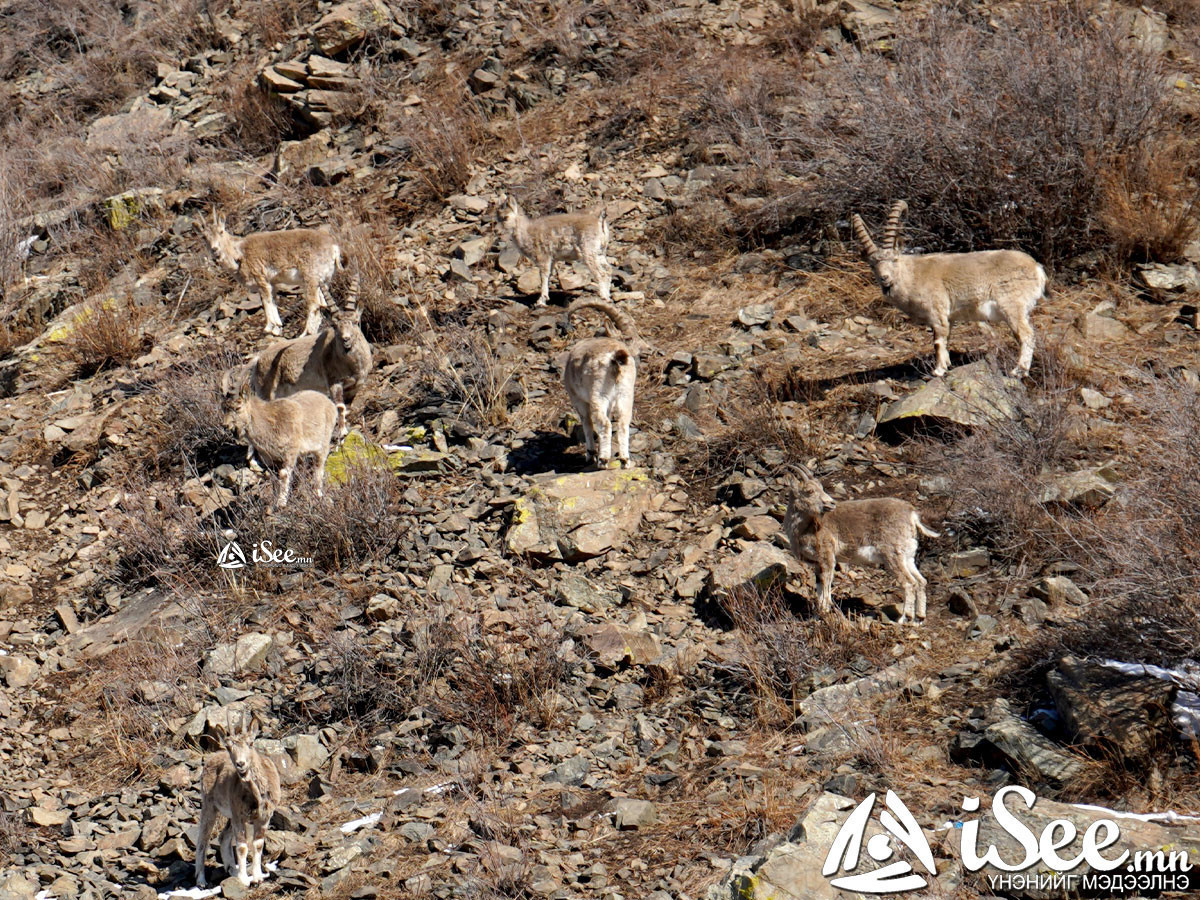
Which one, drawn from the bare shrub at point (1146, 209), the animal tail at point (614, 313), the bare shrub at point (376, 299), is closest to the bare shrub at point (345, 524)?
the animal tail at point (614, 313)

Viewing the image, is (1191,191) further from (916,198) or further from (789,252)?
(789,252)

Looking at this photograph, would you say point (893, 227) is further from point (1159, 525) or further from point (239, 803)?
point (239, 803)

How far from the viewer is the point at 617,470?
33.0 ft

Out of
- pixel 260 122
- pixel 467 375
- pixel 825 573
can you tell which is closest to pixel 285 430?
pixel 467 375

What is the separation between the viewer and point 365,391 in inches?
480

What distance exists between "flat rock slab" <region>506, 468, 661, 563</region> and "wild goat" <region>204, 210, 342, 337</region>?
14.7ft

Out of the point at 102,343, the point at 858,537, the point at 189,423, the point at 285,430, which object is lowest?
the point at 102,343

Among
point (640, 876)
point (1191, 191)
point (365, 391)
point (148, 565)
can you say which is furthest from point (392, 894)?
point (1191, 191)

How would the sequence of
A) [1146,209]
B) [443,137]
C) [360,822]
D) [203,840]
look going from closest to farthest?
1. [203,840]
2. [360,822]
3. [1146,209]
4. [443,137]

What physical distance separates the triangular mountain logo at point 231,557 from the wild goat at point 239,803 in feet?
10.2

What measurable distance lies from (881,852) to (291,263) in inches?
368

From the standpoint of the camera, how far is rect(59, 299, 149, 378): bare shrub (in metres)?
13.8

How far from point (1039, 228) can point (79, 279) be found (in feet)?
36.1

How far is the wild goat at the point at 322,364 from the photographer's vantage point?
11680 mm
